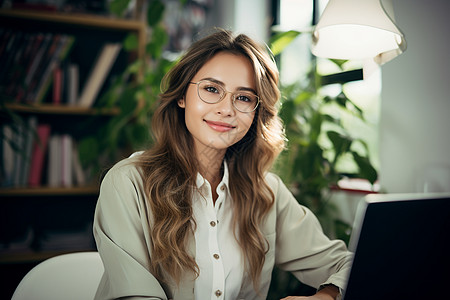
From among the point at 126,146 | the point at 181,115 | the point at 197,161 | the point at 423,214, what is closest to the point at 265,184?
the point at 197,161

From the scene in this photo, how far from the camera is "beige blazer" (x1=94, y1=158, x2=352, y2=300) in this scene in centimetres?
89

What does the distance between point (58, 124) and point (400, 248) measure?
2.16 meters

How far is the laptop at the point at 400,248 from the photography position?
534 mm

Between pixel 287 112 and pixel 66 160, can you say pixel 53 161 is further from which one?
pixel 287 112

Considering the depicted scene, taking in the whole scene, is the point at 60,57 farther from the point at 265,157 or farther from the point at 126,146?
the point at 265,157

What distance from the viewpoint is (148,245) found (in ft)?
3.19

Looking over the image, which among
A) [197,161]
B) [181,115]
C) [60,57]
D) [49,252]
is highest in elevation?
[60,57]

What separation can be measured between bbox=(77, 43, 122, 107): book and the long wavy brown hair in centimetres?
108

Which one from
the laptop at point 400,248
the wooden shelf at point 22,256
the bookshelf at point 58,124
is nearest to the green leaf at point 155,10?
the bookshelf at point 58,124

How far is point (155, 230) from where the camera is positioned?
38.7 inches

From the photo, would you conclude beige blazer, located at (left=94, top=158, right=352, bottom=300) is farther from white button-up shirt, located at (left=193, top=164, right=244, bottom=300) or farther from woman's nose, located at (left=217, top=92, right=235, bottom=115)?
woman's nose, located at (left=217, top=92, right=235, bottom=115)

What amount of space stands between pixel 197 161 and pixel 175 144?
92 mm

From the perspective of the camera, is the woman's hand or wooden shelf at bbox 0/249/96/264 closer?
the woman's hand

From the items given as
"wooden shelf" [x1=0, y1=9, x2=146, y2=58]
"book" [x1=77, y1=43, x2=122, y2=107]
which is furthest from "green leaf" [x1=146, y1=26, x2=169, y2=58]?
"book" [x1=77, y1=43, x2=122, y2=107]
